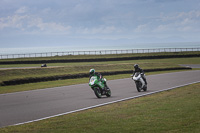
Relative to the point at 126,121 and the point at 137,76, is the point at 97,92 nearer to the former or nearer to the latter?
the point at 137,76

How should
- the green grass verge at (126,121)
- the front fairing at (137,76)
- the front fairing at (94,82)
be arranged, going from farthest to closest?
the front fairing at (137,76)
the front fairing at (94,82)
the green grass verge at (126,121)

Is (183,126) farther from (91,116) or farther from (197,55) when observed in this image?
(197,55)

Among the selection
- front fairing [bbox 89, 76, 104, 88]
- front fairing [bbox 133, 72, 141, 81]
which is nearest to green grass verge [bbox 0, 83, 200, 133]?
front fairing [bbox 89, 76, 104, 88]

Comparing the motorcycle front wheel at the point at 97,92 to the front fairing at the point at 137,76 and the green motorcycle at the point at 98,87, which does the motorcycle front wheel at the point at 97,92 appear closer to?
the green motorcycle at the point at 98,87

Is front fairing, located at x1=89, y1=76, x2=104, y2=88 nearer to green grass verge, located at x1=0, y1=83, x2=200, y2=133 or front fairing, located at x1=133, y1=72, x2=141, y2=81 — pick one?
front fairing, located at x1=133, y1=72, x2=141, y2=81

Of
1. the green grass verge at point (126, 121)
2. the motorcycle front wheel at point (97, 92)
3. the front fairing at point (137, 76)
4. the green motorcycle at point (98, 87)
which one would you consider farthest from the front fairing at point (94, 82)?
the green grass verge at point (126, 121)

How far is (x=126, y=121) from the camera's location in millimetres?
10125

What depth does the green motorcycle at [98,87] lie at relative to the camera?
16.8 m

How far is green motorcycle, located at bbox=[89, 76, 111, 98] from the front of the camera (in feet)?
55.0

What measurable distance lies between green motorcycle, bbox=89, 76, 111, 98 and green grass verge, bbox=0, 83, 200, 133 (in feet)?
12.8

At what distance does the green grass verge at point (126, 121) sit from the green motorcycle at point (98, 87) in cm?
390

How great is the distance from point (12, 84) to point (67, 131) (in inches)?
744

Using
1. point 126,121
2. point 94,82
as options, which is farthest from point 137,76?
point 126,121

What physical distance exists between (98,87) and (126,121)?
274 inches
